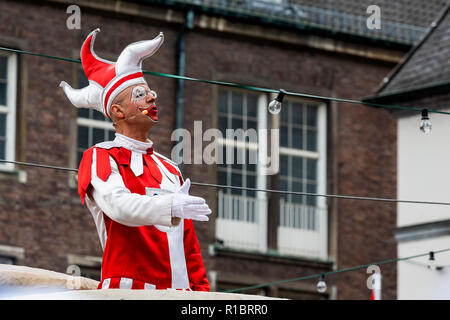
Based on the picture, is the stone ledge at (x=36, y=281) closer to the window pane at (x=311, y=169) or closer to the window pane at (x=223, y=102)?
the window pane at (x=223, y=102)

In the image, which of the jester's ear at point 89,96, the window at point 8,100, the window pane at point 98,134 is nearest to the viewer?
the jester's ear at point 89,96

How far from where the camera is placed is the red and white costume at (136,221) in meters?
11.3

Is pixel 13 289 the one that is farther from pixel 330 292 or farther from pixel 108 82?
pixel 330 292

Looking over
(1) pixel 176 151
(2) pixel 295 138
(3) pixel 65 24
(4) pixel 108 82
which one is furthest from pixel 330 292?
(4) pixel 108 82

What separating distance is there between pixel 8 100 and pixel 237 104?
4.20 metres

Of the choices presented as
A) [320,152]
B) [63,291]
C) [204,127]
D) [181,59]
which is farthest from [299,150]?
[63,291]

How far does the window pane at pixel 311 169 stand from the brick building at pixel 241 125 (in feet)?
0.08

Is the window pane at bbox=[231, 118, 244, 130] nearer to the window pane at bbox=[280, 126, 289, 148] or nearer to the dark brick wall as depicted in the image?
the dark brick wall

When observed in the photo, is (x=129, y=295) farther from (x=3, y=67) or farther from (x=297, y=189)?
(x=297, y=189)

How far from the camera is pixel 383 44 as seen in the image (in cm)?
2998

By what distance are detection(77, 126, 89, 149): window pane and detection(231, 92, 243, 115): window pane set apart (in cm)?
288

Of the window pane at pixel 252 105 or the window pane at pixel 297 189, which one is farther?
the window pane at pixel 297 189

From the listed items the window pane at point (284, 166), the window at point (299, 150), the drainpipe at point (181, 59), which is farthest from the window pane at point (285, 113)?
the drainpipe at point (181, 59)

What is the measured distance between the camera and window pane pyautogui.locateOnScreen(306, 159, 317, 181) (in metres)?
29.2
